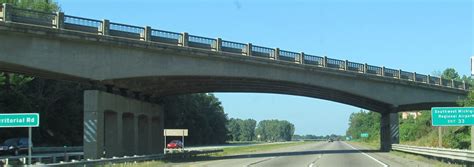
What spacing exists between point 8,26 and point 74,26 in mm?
4091

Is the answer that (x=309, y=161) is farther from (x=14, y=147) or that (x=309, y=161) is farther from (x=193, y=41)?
(x=14, y=147)

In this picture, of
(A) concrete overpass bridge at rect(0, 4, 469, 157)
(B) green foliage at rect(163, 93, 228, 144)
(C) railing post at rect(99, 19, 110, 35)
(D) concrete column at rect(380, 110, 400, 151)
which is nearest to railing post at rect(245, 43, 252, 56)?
(A) concrete overpass bridge at rect(0, 4, 469, 157)

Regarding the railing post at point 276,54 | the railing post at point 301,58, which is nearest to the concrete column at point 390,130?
the railing post at point 301,58

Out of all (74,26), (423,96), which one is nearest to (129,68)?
(74,26)

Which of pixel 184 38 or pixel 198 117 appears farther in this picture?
pixel 198 117

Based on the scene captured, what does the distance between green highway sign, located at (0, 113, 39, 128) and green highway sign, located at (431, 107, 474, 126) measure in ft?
64.2

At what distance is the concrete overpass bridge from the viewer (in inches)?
1308

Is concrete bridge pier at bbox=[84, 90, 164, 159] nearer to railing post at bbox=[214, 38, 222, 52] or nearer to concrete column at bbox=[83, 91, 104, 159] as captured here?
concrete column at bbox=[83, 91, 104, 159]

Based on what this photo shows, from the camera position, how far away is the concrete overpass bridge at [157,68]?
109 ft

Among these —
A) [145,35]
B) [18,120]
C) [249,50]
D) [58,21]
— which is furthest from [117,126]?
[18,120]

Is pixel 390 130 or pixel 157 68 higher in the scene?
pixel 157 68

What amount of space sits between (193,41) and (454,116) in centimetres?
1835

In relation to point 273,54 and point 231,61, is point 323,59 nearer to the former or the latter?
point 273,54

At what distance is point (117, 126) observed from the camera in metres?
38.3
